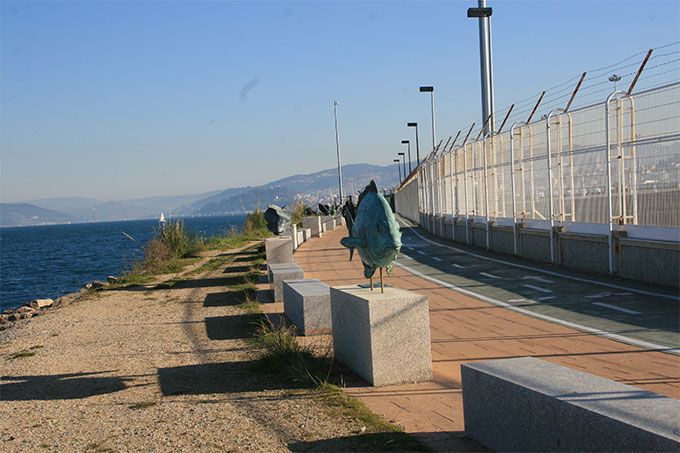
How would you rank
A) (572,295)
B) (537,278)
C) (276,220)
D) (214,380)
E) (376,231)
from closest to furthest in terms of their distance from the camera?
(376,231) → (214,380) → (572,295) → (537,278) → (276,220)

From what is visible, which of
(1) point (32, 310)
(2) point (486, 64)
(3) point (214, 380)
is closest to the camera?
(3) point (214, 380)

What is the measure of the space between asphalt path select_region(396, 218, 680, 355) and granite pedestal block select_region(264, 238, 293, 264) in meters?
3.57

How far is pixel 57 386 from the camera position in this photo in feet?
27.2

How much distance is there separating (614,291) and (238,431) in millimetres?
8725

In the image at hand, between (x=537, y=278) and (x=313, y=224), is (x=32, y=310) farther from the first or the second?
(x=313, y=224)

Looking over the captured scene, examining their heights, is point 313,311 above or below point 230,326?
above

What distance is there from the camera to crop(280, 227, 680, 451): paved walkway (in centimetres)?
585

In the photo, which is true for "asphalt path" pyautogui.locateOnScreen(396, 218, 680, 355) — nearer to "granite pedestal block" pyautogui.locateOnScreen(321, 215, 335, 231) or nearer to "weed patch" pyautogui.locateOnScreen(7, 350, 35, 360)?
"weed patch" pyautogui.locateOnScreen(7, 350, 35, 360)

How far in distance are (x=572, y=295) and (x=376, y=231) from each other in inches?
250

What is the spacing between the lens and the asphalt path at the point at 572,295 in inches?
351

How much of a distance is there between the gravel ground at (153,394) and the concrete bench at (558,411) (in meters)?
1.16

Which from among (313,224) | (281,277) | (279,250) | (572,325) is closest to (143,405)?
(572,325)

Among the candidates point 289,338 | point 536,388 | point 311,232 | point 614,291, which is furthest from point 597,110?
point 311,232

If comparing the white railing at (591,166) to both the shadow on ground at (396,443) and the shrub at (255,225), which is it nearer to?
the shadow on ground at (396,443)
